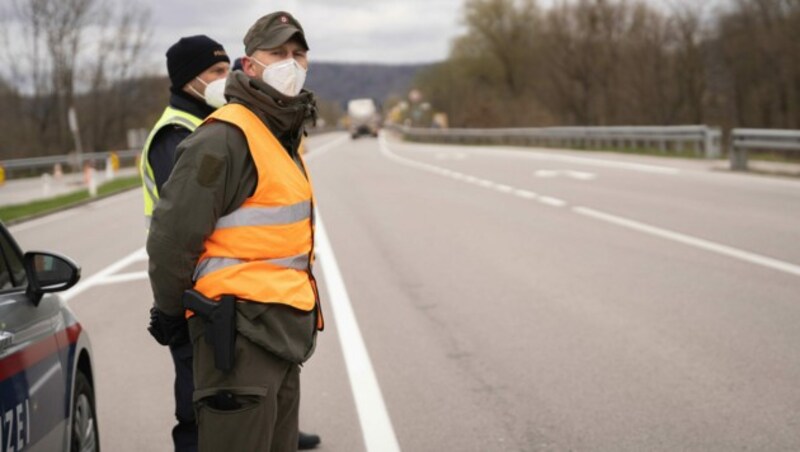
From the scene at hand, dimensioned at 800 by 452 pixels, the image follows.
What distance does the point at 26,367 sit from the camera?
3.37 meters

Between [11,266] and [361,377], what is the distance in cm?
313

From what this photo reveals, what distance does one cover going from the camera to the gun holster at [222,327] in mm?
3121

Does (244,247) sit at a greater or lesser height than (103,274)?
greater

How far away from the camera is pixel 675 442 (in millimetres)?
4977

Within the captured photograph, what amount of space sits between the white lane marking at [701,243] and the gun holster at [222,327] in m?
7.52

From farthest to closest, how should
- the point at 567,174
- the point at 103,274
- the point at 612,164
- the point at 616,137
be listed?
1. the point at 616,137
2. the point at 612,164
3. the point at 567,174
4. the point at 103,274

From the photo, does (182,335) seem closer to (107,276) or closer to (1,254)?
(1,254)

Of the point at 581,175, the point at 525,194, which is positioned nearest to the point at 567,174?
the point at 581,175

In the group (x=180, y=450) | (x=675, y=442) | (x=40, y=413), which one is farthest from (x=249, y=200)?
(x=675, y=442)

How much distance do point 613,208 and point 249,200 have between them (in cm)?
1375

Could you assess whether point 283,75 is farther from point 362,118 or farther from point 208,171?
point 362,118

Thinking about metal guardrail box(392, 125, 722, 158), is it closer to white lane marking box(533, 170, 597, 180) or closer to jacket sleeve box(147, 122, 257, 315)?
white lane marking box(533, 170, 597, 180)

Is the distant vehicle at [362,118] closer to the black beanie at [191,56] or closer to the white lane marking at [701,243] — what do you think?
the white lane marking at [701,243]

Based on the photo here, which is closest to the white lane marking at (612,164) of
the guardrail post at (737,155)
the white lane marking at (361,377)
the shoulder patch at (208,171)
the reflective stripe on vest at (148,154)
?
the guardrail post at (737,155)
